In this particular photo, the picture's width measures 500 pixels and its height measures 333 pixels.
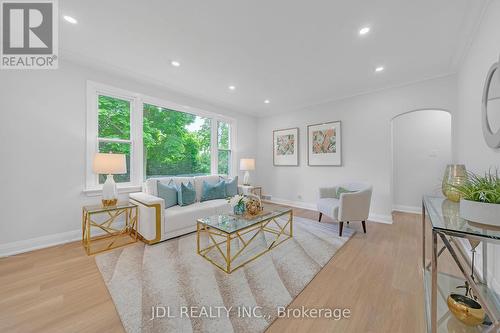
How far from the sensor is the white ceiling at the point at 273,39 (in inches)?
73.1

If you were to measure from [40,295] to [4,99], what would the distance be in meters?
2.37

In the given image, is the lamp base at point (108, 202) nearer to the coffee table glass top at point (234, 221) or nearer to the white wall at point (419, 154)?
the coffee table glass top at point (234, 221)

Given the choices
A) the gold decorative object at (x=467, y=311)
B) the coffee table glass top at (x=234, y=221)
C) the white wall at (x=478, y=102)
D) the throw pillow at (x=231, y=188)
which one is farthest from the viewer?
the throw pillow at (x=231, y=188)

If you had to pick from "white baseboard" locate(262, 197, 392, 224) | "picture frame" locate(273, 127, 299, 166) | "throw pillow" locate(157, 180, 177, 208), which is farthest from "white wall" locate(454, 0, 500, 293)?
"throw pillow" locate(157, 180, 177, 208)

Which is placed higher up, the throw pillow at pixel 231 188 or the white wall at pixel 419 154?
the white wall at pixel 419 154

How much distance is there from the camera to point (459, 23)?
2.04m

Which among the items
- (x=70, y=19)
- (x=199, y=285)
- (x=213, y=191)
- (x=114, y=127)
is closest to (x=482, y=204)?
(x=199, y=285)

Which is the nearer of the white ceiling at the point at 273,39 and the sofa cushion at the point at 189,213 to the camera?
the white ceiling at the point at 273,39

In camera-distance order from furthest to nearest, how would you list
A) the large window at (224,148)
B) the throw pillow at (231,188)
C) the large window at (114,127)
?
the large window at (224,148) < the throw pillow at (231,188) < the large window at (114,127)

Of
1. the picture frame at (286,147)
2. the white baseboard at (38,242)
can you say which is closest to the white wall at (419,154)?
the picture frame at (286,147)

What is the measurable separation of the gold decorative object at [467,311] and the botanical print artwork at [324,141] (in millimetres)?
3278

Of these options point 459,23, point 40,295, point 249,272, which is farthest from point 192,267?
point 459,23

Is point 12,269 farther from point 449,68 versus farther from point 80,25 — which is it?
point 449,68

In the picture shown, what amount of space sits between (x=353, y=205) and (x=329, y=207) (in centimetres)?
38
